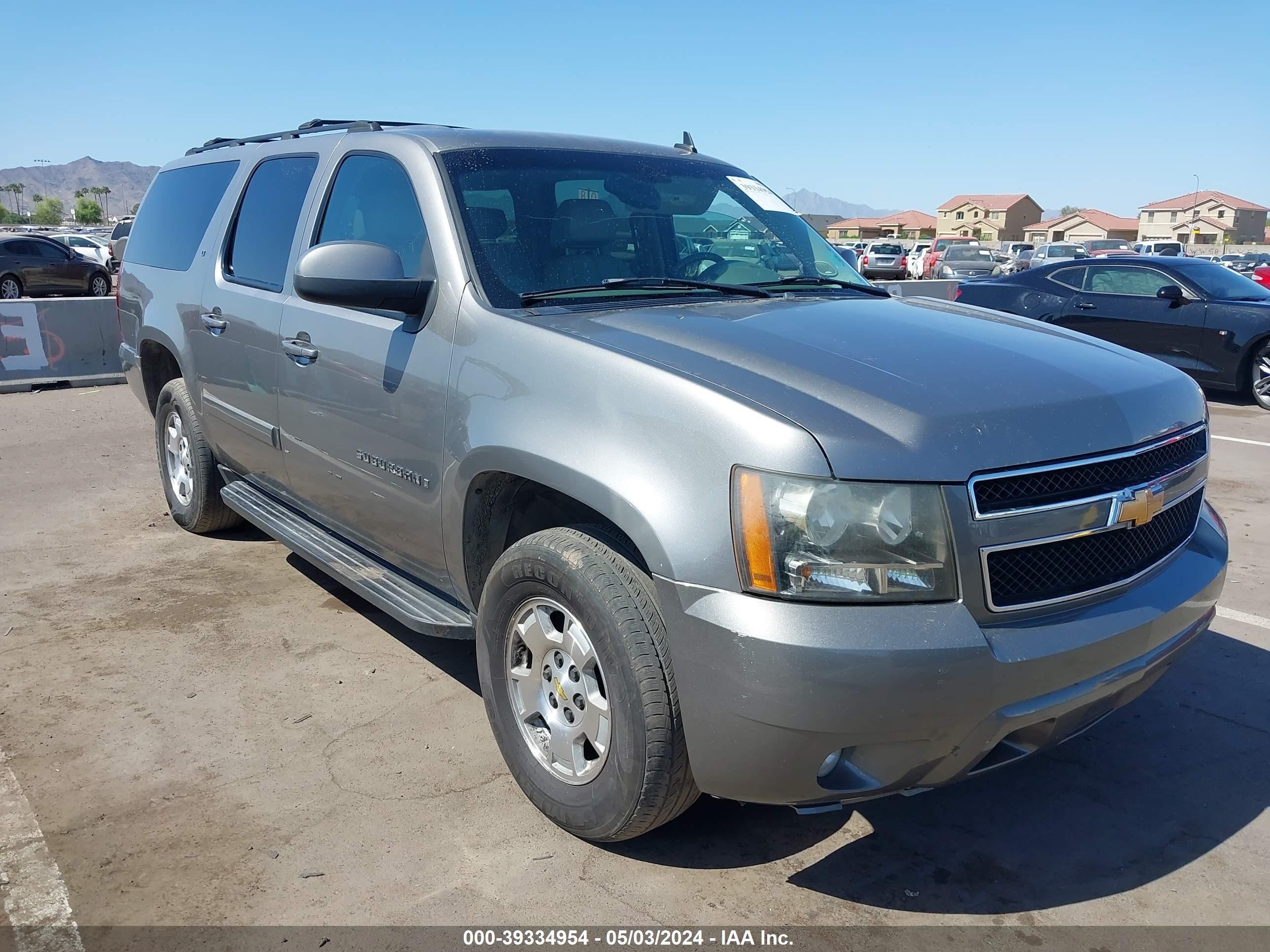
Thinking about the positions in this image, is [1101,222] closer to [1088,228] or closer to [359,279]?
[1088,228]

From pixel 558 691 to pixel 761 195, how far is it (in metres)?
2.33

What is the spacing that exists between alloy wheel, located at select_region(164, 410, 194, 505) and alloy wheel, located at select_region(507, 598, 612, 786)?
3.17 metres

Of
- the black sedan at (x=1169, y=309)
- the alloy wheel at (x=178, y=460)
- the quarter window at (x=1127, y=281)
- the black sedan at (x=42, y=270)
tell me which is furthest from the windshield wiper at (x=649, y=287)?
the black sedan at (x=42, y=270)

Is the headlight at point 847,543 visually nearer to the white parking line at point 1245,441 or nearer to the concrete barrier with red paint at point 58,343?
the white parking line at point 1245,441

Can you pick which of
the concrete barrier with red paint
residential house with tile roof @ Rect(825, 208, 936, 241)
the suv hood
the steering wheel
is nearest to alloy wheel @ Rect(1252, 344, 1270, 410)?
the suv hood

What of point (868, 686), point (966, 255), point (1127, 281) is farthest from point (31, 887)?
point (966, 255)

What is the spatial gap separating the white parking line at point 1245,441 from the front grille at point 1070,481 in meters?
6.84

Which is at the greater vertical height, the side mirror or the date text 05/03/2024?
the side mirror

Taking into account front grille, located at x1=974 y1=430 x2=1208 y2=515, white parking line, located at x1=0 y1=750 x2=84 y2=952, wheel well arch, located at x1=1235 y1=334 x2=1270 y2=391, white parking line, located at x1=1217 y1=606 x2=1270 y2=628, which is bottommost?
white parking line, located at x1=1217 y1=606 x2=1270 y2=628

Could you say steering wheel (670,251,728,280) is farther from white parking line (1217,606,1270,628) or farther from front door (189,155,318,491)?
white parking line (1217,606,1270,628)

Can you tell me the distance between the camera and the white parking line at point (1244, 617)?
4562 mm

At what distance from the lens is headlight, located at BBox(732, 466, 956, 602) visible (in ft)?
7.49

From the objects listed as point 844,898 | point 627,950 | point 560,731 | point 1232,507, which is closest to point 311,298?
point 560,731

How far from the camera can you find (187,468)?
5629 mm
